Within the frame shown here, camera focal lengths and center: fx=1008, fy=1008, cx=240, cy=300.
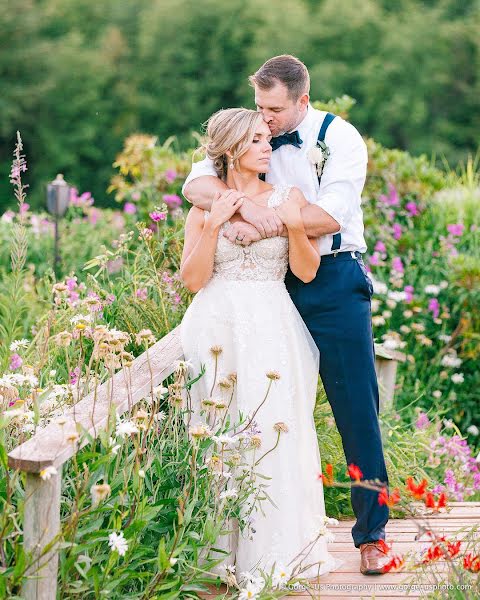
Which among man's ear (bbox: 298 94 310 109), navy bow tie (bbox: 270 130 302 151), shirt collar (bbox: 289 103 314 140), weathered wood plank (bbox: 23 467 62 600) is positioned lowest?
weathered wood plank (bbox: 23 467 62 600)

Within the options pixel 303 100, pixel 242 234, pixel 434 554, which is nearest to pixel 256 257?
pixel 242 234

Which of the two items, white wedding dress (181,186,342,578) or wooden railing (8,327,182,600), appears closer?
wooden railing (8,327,182,600)

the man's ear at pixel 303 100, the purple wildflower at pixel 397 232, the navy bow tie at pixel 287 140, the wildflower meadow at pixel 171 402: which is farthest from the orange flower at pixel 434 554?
the purple wildflower at pixel 397 232

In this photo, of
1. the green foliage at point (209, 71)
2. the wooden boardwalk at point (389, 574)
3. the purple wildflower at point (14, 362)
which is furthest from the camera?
the green foliage at point (209, 71)

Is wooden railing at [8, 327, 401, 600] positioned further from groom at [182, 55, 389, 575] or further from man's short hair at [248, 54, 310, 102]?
man's short hair at [248, 54, 310, 102]

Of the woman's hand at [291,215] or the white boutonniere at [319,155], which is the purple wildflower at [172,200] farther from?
the woman's hand at [291,215]

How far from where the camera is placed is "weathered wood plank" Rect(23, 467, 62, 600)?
8.80ft

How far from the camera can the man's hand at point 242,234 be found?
12.3 ft

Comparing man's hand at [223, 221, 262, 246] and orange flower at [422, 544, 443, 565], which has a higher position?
man's hand at [223, 221, 262, 246]

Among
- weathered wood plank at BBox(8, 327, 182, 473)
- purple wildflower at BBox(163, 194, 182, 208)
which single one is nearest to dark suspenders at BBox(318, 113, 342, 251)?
weathered wood plank at BBox(8, 327, 182, 473)

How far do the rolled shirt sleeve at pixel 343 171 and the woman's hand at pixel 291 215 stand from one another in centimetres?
9

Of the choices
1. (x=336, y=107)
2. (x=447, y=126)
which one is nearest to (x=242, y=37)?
(x=447, y=126)

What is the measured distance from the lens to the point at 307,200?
12.8 ft

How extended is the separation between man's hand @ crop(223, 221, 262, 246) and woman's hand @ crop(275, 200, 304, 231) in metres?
0.11
